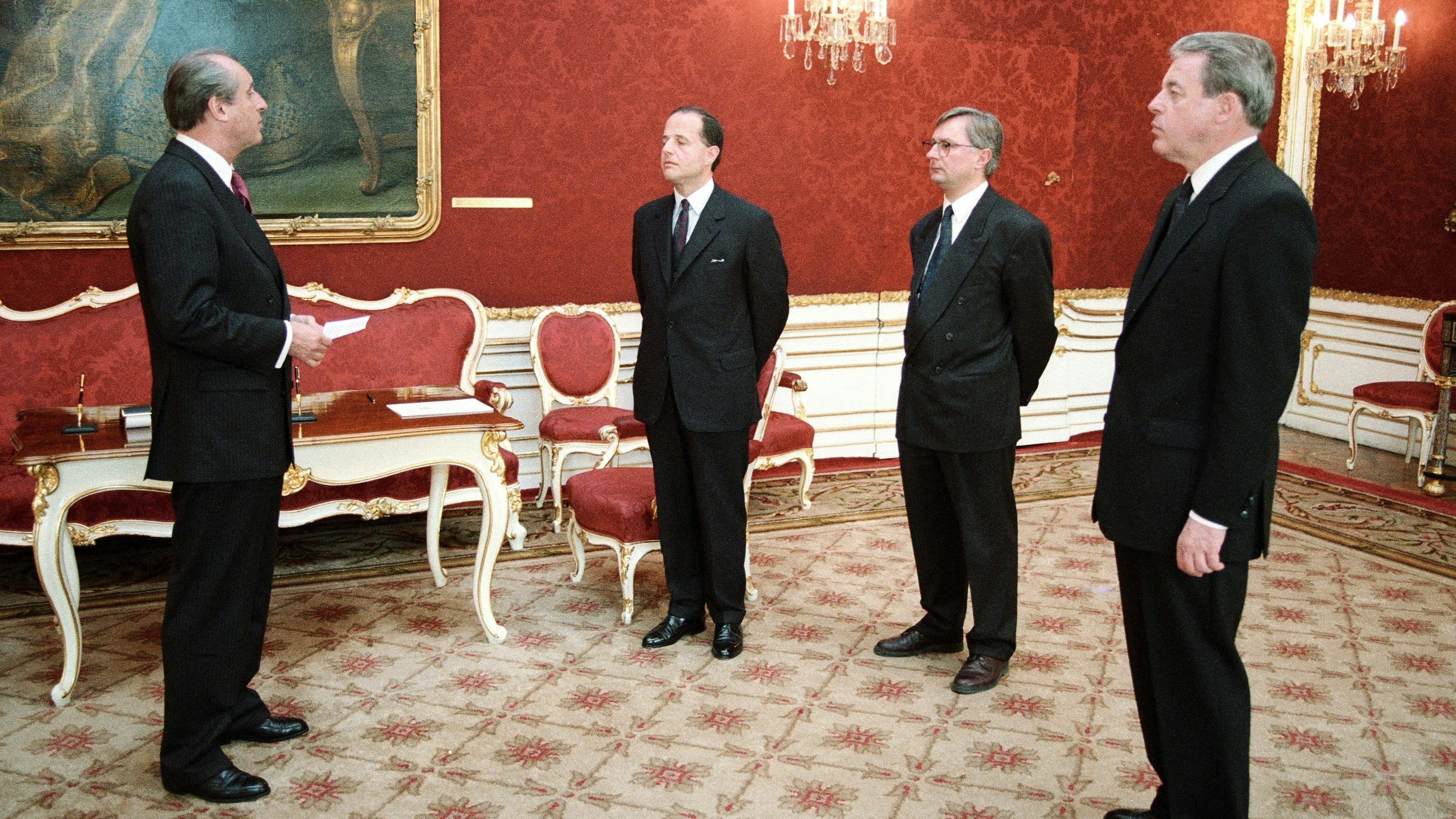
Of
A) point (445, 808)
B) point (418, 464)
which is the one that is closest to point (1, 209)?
point (418, 464)

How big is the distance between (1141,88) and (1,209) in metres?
6.35

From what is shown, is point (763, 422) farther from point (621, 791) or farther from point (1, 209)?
point (1, 209)

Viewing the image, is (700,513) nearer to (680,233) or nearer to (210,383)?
(680,233)

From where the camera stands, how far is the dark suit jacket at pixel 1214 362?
87.7 inches

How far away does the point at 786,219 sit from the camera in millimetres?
6688

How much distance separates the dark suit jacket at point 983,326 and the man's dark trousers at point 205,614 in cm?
190

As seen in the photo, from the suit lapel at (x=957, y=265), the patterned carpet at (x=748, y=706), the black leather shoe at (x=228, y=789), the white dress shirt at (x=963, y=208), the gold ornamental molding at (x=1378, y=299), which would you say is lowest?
the patterned carpet at (x=748, y=706)

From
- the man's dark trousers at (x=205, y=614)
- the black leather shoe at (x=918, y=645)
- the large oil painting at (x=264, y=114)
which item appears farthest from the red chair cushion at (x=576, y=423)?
the man's dark trousers at (x=205, y=614)

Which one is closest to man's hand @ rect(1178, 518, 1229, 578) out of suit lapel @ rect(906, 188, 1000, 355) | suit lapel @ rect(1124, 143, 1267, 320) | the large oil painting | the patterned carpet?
suit lapel @ rect(1124, 143, 1267, 320)

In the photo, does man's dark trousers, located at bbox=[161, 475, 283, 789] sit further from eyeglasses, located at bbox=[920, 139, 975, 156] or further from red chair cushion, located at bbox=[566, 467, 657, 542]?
eyeglasses, located at bbox=[920, 139, 975, 156]

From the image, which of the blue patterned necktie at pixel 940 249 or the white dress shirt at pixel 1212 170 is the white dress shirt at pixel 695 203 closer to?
the blue patterned necktie at pixel 940 249

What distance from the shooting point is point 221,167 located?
2898 millimetres

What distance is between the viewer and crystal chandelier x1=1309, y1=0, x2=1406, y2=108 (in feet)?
22.4

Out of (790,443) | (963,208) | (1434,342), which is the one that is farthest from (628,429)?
(1434,342)
